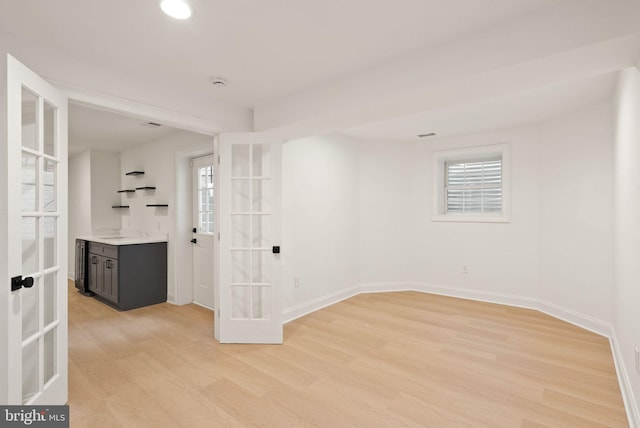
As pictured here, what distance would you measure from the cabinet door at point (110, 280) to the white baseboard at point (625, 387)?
5030 millimetres

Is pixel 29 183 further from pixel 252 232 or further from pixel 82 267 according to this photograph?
pixel 82 267

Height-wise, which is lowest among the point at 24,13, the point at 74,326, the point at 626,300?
the point at 74,326

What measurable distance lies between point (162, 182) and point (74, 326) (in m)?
2.08

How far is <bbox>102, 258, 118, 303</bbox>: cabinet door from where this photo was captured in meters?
4.18

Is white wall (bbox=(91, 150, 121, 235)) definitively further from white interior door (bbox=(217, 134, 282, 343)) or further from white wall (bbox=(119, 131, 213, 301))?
white interior door (bbox=(217, 134, 282, 343))

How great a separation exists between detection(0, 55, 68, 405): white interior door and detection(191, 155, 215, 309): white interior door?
223 cm

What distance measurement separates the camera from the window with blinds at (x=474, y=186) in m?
4.65

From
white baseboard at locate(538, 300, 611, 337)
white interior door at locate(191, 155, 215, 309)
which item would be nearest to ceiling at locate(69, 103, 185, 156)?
white interior door at locate(191, 155, 215, 309)

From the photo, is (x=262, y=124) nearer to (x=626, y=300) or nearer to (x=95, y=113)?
(x=95, y=113)

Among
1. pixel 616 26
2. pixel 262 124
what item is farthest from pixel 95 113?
pixel 616 26

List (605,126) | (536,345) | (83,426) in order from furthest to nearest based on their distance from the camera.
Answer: (605,126), (536,345), (83,426)

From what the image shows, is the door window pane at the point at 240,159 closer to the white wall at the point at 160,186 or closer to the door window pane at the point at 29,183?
the white wall at the point at 160,186

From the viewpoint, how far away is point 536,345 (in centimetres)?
304

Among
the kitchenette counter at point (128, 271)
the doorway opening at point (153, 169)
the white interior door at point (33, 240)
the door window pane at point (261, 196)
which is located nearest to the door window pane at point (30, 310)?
the white interior door at point (33, 240)
